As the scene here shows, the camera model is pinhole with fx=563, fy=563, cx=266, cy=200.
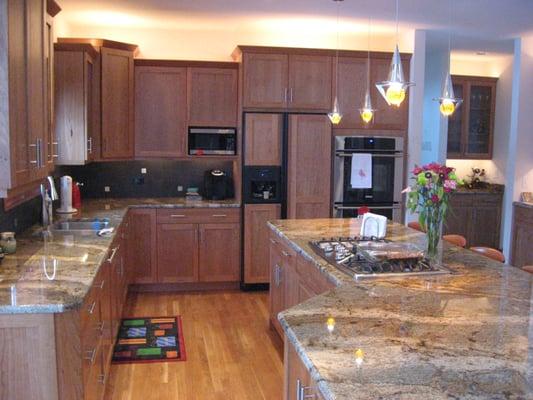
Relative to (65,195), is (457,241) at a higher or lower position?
lower

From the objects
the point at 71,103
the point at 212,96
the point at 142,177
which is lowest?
the point at 142,177

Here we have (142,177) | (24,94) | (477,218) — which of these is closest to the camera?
(24,94)

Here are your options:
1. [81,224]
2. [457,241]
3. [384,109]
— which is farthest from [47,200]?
[384,109]

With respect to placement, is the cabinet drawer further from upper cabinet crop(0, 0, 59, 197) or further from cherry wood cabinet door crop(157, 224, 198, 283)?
upper cabinet crop(0, 0, 59, 197)

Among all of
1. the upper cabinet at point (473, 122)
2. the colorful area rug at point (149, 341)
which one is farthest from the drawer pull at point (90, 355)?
the upper cabinet at point (473, 122)

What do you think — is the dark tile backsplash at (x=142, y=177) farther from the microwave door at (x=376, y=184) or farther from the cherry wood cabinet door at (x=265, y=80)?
the microwave door at (x=376, y=184)

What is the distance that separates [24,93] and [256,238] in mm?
3191

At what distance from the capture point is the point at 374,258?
296 cm

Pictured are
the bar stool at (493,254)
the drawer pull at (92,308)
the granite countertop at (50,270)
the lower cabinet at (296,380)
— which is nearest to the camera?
the lower cabinet at (296,380)

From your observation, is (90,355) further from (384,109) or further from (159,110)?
(384,109)

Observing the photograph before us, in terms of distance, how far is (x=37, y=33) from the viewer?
124 inches

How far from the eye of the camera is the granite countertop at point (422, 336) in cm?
150

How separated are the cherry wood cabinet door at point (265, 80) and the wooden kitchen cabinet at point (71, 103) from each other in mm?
1523

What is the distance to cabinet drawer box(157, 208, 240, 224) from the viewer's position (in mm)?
5613
